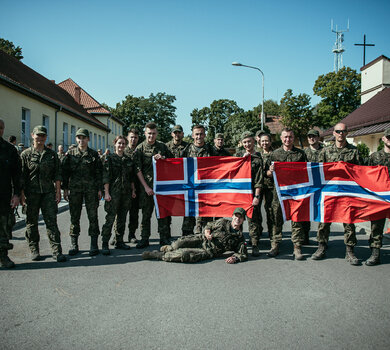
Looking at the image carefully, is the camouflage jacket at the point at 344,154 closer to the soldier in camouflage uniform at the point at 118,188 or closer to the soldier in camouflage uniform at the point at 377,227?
the soldier in camouflage uniform at the point at 377,227

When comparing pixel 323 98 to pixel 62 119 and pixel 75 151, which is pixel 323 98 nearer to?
pixel 62 119

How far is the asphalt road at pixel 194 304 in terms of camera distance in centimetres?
302

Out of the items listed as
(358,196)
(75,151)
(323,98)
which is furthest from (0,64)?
(323,98)

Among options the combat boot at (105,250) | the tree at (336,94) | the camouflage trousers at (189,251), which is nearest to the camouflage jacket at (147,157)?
the combat boot at (105,250)

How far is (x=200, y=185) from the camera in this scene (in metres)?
6.77

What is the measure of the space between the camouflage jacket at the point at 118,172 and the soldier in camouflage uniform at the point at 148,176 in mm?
194

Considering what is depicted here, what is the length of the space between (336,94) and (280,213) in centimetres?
3985

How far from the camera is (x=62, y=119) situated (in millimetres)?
29031

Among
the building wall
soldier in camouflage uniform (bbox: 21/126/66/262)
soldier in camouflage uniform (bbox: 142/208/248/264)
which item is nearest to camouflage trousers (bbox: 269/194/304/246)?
soldier in camouflage uniform (bbox: 142/208/248/264)

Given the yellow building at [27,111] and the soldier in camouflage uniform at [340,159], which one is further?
the yellow building at [27,111]

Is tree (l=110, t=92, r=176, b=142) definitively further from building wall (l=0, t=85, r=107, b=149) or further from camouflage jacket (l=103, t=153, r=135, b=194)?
camouflage jacket (l=103, t=153, r=135, b=194)

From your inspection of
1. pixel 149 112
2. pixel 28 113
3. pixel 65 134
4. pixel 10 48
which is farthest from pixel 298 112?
pixel 149 112

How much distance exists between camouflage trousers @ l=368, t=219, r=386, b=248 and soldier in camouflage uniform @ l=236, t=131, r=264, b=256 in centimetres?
187

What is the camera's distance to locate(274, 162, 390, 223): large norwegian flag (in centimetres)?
588
